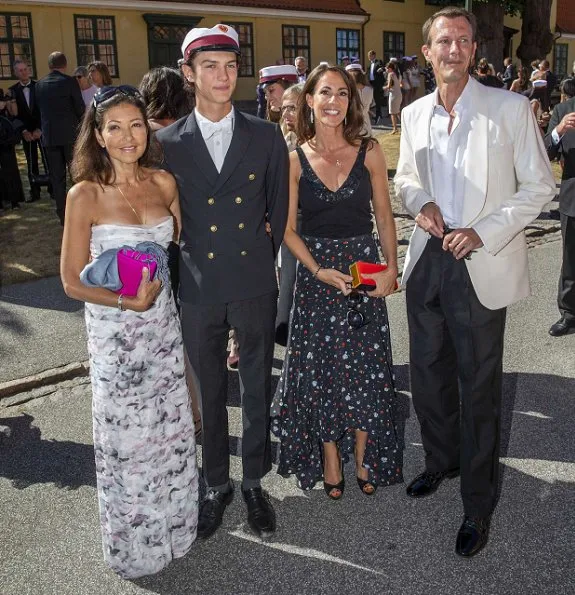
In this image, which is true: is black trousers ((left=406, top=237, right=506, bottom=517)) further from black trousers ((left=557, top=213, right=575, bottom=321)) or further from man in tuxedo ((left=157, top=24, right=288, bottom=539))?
black trousers ((left=557, top=213, right=575, bottom=321))

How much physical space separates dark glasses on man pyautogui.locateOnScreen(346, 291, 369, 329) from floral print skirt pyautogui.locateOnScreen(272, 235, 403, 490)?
0.20 feet

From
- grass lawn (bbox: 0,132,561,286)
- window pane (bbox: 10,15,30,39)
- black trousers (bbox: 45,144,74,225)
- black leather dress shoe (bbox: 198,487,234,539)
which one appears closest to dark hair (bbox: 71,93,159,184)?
black leather dress shoe (bbox: 198,487,234,539)

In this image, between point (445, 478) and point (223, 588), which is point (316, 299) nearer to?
point (445, 478)

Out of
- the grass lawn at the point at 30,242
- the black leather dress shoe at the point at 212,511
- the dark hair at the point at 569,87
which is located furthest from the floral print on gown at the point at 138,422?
the dark hair at the point at 569,87

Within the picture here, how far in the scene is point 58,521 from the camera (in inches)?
152

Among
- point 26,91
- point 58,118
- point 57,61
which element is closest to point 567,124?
point 58,118

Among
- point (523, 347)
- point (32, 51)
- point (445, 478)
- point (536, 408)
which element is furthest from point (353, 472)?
point (32, 51)

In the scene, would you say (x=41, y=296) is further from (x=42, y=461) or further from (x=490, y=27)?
(x=490, y=27)

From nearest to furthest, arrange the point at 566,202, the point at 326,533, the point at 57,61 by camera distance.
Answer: the point at 326,533 < the point at 566,202 < the point at 57,61

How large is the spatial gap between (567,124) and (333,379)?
3307mm

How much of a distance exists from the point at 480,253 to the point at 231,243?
1226 mm

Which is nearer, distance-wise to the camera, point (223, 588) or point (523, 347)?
point (223, 588)

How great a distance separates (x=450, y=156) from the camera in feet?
11.4

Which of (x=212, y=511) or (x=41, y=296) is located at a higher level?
(x=41, y=296)
